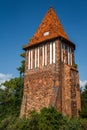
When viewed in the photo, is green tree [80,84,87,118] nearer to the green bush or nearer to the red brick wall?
the red brick wall

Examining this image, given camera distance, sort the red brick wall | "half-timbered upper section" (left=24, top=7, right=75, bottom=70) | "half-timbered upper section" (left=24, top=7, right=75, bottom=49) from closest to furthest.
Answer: the red brick wall
"half-timbered upper section" (left=24, top=7, right=75, bottom=70)
"half-timbered upper section" (left=24, top=7, right=75, bottom=49)

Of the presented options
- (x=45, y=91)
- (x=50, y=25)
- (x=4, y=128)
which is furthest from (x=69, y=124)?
(x=50, y=25)

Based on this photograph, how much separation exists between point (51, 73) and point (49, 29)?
15.8ft

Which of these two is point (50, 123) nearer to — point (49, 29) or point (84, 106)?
point (84, 106)

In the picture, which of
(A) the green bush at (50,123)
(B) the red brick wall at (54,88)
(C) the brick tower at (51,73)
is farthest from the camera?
(C) the brick tower at (51,73)

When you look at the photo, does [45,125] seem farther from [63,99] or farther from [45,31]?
[45,31]

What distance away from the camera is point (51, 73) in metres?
21.0

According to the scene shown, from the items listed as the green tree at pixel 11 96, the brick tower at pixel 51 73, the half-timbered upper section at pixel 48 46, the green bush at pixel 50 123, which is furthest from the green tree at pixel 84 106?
the green tree at pixel 11 96

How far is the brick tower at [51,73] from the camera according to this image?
66.4 ft

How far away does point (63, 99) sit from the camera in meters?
20.0

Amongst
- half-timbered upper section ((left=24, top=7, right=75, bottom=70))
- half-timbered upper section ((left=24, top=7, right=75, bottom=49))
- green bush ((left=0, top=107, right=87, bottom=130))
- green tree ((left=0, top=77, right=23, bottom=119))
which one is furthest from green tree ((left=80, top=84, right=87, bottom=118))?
green tree ((left=0, top=77, right=23, bottom=119))

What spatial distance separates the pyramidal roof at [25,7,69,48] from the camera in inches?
889

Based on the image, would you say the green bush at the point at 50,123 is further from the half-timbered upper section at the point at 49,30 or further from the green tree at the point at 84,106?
the half-timbered upper section at the point at 49,30

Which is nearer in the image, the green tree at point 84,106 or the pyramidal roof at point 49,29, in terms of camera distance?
the green tree at point 84,106
